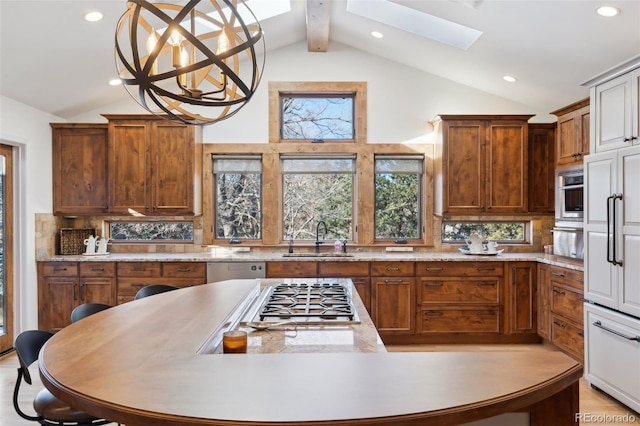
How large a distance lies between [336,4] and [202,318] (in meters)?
3.47

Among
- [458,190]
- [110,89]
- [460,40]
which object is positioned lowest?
[458,190]

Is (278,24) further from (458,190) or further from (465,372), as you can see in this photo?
(465,372)

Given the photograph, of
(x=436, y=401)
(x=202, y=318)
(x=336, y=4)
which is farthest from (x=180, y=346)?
(x=336, y=4)

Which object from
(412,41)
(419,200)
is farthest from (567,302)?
(412,41)

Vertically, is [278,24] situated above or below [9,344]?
above

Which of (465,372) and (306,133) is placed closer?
(465,372)

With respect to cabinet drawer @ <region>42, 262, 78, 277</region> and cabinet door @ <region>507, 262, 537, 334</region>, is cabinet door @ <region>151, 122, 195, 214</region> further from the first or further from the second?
cabinet door @ <region>507, 262, 537, 334</region>

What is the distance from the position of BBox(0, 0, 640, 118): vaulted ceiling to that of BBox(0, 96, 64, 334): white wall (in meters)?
0.22

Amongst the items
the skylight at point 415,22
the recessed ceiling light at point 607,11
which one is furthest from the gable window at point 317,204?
the recessed ceiling light at point 607,11

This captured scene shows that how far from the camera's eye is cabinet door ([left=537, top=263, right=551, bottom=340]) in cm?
431

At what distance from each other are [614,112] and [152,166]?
428 centimetres

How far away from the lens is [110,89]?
4.79 m

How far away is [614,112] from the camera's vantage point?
311 cm

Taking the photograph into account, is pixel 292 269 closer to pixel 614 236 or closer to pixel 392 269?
pixel 392 269
